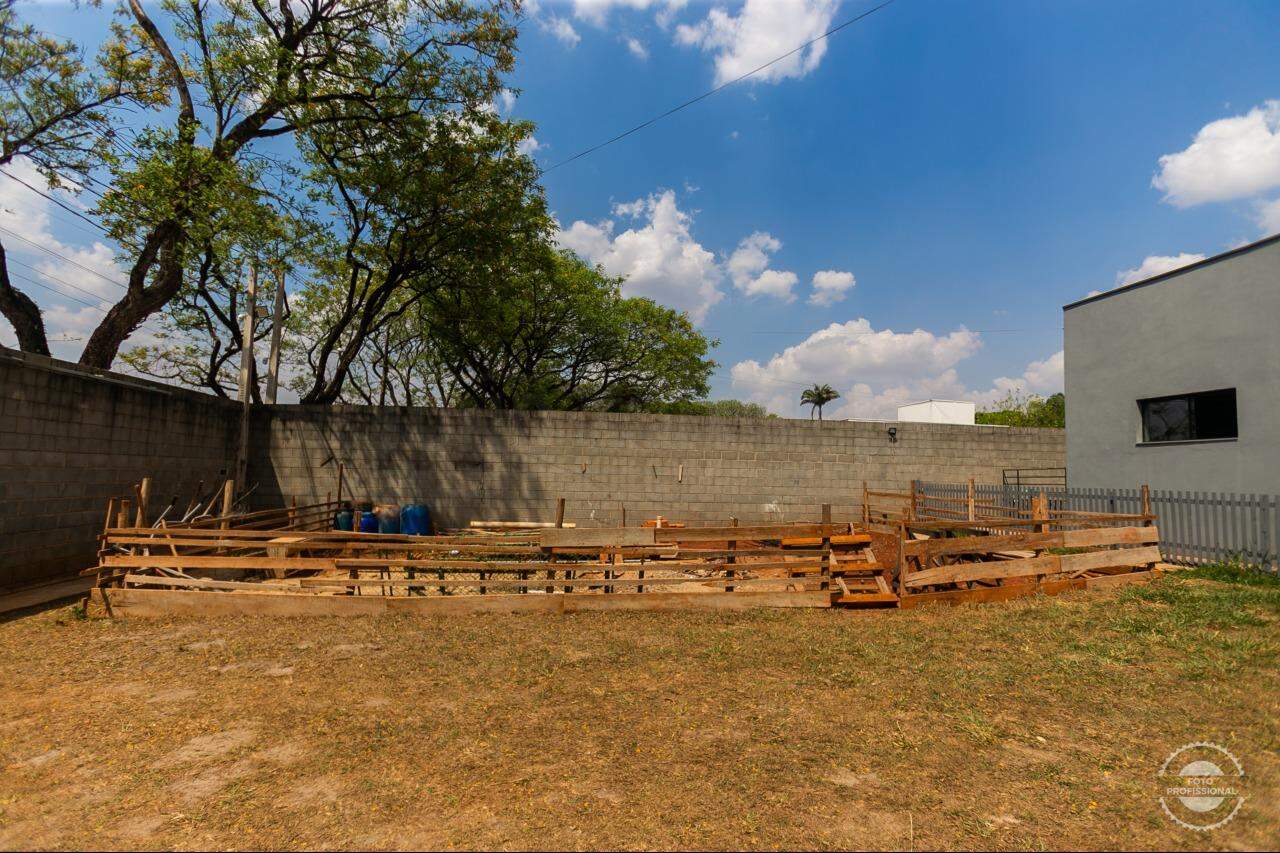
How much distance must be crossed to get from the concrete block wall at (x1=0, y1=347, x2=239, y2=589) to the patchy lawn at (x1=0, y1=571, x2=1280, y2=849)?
3009mm

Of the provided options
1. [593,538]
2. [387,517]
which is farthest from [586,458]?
[593,538]

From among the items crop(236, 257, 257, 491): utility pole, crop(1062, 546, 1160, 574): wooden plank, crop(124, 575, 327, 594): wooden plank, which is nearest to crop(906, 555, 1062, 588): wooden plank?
crop(1062, 546, 1160, 574): wooden plank

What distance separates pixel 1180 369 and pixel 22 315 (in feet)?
86.5

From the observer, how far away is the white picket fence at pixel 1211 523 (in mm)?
9281

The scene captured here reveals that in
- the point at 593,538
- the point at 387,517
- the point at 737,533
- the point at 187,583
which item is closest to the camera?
the point at 187,583

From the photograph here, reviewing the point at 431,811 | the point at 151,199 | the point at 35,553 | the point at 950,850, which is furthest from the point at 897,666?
the point at 151,199

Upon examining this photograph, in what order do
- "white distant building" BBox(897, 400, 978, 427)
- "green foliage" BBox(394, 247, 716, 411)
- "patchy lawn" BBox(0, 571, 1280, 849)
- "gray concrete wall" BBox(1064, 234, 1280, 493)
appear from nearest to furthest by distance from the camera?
"patchy lawn" BBox(0, 571, 1280, 849) < "gray concrete wall" BBox(1064, 234, 1280, 493) < "green foliage" BBox(394, 247, 716, 411) < "white distant building" BBox(897, 400, 978, 427)

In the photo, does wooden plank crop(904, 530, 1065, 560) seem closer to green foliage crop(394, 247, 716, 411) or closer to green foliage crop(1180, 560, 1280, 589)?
green foliage crop(1180, 560, 1280, 589)

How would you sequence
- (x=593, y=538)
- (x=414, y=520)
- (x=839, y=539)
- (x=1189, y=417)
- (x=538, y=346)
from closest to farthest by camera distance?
(x=593, y=538), (x=839, y=539), (x=1189, y=417), (x=414, y=520), (x=538, y=346)

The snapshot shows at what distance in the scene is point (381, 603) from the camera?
7.52m

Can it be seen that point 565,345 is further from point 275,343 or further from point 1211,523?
point 1211,523

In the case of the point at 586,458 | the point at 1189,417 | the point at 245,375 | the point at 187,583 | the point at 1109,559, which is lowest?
the point at 187,583

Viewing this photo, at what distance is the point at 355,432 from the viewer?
49.1ft

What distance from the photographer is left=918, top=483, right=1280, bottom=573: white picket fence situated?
30.5ft
